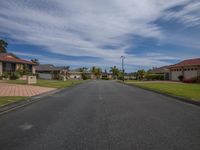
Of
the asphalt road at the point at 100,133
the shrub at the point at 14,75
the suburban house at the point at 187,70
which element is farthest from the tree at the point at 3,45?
the asphalt road at the point at 100,133

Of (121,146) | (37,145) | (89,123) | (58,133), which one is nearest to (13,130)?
(58,133)

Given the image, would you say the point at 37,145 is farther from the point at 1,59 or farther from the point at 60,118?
the point at 1,59

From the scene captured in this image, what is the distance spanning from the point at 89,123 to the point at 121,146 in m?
2.77

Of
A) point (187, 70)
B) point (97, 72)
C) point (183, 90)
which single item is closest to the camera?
point (183, 90)

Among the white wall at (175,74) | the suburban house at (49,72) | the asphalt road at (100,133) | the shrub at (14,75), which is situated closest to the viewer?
the asphalt road at (100,133)

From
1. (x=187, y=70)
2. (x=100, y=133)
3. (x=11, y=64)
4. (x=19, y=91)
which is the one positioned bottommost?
(x=100, y=133)

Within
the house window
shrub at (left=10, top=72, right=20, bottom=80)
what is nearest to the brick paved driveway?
shrub at (left=10, top=72, right=20, bottom=80)

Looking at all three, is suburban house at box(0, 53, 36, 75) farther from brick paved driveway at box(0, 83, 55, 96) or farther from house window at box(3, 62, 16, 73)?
brick paved driveway at box(0, 83, 55, 96)

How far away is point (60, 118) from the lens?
895 centimetres

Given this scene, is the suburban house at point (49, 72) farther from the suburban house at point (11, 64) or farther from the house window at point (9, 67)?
the house window at point (9, 67)

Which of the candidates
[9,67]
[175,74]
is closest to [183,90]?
[175,74]

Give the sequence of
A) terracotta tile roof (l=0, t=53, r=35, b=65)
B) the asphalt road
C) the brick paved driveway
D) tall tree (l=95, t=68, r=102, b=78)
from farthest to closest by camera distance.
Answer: tall tree (l=95, t=68, r=102, b=78) → terracotta tile roof (l=0, t=53, r=35, b=65) → the brick paved driveway → the asphalt road

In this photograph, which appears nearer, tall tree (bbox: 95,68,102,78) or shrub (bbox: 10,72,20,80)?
shrub (bbox: 10,72,20,80)

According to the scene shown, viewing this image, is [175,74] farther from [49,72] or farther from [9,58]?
[49,72]
